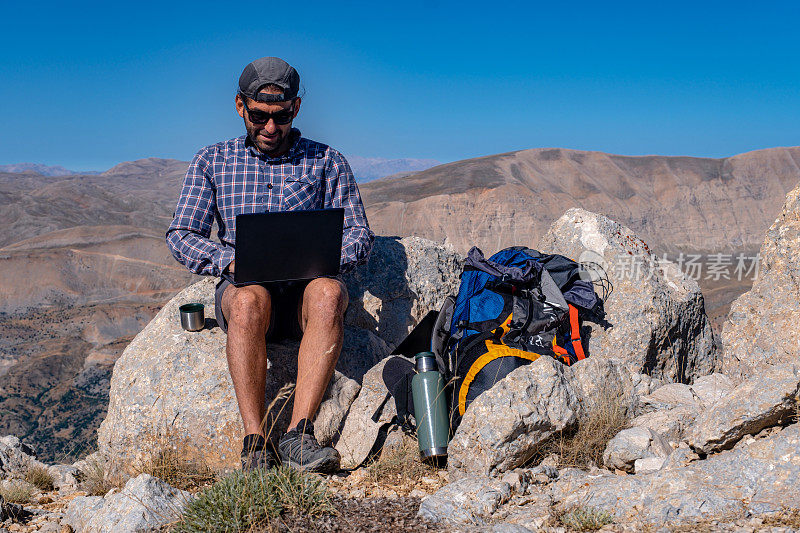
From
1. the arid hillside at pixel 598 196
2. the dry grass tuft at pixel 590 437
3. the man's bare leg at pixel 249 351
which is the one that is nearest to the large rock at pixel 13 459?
the man's bare leg at pixel 249 351

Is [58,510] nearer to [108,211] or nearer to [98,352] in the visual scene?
[98,352]

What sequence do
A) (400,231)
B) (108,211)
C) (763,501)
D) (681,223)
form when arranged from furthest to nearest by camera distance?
(108,211) < (681,223) < (400,231) < (763,501)

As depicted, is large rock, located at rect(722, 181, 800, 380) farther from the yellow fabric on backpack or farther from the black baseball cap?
the black baseball cap

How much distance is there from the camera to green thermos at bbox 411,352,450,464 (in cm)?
345

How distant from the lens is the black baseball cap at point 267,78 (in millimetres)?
3822

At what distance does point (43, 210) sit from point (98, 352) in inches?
1877

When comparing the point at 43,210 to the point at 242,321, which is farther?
the point at 43,210

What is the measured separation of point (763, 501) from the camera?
255cm

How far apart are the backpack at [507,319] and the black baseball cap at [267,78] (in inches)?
64.6

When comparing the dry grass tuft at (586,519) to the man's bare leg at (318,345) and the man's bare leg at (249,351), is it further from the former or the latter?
the man's bare leg at (249,351)

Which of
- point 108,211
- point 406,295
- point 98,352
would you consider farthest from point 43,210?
point 406,295

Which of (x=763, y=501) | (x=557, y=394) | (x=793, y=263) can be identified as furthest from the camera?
(x=793, y=263)

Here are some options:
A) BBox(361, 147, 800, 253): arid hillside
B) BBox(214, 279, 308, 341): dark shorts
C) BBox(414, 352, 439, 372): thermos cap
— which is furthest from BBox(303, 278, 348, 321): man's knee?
BBox(361, 147, 800, 253): arid hillside

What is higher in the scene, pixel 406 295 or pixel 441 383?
pixel 406 295
